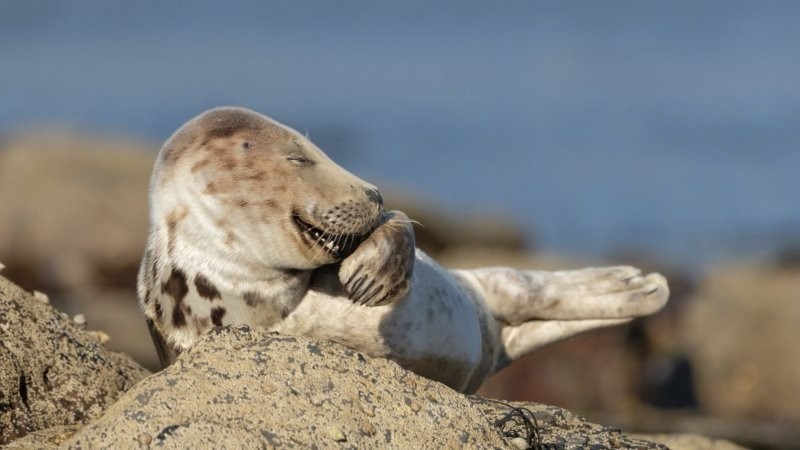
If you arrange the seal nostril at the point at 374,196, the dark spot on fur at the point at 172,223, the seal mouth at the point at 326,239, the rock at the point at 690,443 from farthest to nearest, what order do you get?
the rock at the point at 690,443 < the dark spot on fur at the point at 172,223 < the seal nostril at the point at 374,196 < the seal mouth at the point at 326,239

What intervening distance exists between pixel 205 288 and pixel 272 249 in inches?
13.1

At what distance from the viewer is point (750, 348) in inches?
656

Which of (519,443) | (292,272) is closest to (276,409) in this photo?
(519,443)

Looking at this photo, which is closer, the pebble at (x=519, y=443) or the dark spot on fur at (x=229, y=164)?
the pebble at (x=519, y=443)

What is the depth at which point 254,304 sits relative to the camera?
702 cm

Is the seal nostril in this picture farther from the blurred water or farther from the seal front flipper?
the blurred water

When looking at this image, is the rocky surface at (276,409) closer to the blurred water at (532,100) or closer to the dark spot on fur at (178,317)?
the dark spot on fur at (178,317)

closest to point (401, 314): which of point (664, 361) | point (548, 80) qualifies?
point (664, 361)

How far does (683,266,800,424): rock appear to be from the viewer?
16359 millimetres

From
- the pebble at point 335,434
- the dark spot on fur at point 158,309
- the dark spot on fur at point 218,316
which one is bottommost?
the dark spot on fur at point 158,309

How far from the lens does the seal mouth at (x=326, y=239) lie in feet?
22.8

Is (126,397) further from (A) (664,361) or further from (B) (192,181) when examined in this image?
(A) (664,361)

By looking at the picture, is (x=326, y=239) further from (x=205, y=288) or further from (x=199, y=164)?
(x=199, y=164)

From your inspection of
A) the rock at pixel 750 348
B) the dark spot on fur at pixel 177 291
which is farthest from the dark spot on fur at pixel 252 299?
the rock at pixel 750 348
